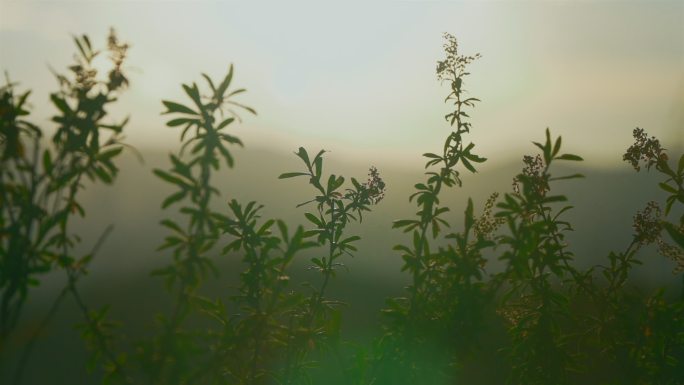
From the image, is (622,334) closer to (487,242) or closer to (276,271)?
(487,242)

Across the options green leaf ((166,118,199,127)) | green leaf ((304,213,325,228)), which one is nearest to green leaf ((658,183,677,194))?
green leaf ((304,213,325,228))

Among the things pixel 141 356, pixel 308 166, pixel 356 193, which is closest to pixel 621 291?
pixel 356 193

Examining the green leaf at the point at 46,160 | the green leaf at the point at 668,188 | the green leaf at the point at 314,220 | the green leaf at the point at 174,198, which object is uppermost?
the green leaf at the point at 668,188

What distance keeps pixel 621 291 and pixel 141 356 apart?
2.07 m

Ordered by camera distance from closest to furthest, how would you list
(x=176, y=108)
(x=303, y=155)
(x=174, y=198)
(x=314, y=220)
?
(x=174, y=198) < (x=176, y=108) < (x=303, y=155) < (x=314, y=220)

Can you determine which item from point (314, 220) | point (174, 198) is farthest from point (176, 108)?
point (314, 220)

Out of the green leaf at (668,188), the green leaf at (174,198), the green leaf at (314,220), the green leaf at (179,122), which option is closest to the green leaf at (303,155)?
Answer: the green leaf at (314,220)

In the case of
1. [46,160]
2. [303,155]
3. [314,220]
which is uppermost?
[303,155]

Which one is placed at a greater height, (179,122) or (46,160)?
(179,122)

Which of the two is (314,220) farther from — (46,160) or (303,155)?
(46,160)

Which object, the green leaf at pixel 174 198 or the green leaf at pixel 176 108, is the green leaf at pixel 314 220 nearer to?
the green leaf at pixel 176 108

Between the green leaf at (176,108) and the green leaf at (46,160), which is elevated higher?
the green leaf at (176,108)

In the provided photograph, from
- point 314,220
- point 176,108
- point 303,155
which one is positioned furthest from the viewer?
point 314,220

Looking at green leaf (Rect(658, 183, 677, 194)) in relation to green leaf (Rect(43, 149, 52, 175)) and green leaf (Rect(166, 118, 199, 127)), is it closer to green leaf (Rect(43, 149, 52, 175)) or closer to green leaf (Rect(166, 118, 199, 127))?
green leaf (Rect(166, 118, 199, 127))
